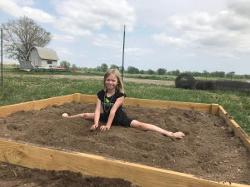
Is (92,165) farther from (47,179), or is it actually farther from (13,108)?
(13,108)

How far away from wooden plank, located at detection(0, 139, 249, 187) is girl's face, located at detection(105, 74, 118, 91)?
1811 millimetres

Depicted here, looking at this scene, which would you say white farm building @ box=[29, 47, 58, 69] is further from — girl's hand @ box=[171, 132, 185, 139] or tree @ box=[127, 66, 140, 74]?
girl's hand @ box=[171, 132, 185, 139]

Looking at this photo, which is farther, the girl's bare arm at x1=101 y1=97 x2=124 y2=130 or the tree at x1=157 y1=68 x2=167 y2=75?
the tree at x1=157 y1=68 x2=167 y2=75

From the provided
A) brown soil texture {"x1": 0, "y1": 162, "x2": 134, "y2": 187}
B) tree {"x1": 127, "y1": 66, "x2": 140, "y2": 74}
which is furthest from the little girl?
tree {"x1": 127, "y1": 66, "x2": 140, "y2": 74}

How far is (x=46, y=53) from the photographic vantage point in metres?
58.1

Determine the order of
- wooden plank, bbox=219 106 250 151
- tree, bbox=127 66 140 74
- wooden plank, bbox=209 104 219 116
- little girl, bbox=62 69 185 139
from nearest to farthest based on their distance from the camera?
1. wooden plank, bbox=219 106 250 151
2. little girl, bbox=62 69 185 139
3. wooden plank, bbox=209 104 219 116
4. tree, bbox=127 66 140 74

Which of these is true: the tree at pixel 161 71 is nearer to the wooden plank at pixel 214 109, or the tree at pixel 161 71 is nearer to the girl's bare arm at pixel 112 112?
the wooden plank at pixel 214 109

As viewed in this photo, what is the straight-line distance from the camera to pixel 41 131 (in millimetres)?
4223

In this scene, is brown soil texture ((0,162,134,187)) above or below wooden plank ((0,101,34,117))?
below

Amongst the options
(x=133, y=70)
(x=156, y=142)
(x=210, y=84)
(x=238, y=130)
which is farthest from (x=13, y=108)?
(x=133, y=70)

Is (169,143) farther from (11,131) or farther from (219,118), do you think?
(219,118)

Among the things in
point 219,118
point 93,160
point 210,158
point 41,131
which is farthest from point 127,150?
point 219,118

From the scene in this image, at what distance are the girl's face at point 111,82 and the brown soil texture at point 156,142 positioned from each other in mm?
586

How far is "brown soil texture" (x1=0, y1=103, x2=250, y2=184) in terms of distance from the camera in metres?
3.29
